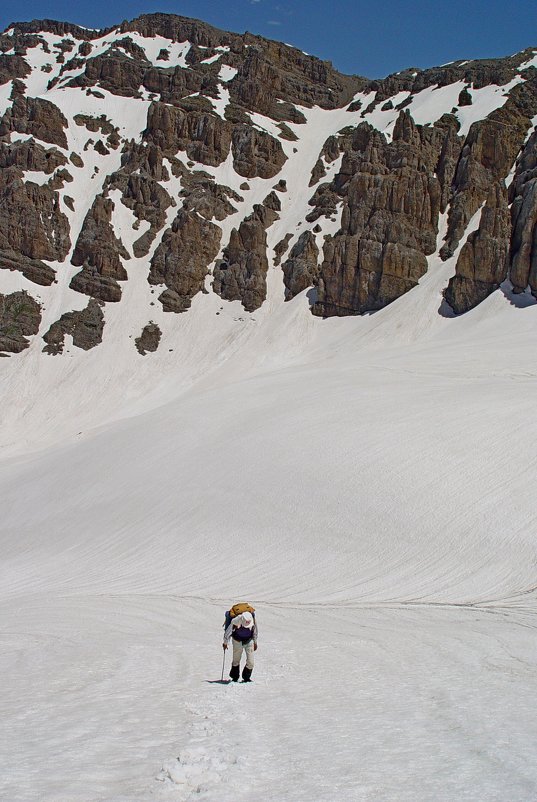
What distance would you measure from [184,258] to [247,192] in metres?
17.3

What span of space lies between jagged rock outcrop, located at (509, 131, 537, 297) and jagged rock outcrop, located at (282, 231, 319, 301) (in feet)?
69.5

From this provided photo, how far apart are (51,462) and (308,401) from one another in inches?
587

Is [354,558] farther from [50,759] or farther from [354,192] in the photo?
[354,192]

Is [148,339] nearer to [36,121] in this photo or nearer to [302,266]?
[302,266]

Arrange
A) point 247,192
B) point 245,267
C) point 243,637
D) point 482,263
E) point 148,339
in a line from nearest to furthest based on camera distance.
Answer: point 243,637, point 482,263, point 148,339, point 245,267, point 247,192

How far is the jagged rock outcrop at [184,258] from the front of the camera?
76125 mm

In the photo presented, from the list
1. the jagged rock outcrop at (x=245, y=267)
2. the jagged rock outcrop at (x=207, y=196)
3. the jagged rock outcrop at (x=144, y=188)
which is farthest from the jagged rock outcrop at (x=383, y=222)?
the jagged rock outcrop at (x=144, y=188)

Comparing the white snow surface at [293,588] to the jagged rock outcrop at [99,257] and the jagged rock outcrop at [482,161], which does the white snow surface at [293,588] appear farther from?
the jagged rock outcrop at [99,257]

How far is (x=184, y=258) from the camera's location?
77.6m

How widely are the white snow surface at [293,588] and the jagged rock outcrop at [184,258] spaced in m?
25.0

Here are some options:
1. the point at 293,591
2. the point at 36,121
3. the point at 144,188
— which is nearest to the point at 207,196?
the point at 144,188

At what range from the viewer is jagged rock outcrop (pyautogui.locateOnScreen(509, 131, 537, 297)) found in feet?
204

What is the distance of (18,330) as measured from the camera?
69.8 metres

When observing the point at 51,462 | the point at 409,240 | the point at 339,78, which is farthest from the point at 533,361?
the point at 339,78
